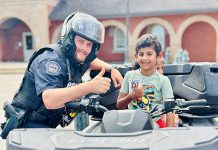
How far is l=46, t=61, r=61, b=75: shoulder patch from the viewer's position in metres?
2.18

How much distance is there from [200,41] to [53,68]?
20400mm

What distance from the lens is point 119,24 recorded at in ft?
74.7

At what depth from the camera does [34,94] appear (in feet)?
8.10

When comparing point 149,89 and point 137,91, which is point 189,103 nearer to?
point 137,91

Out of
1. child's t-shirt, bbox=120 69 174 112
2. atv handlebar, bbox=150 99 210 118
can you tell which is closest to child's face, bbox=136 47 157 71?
child's t-shirt, bbox=120 69 174 112

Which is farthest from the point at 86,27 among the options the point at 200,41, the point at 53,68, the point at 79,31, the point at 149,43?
the point at 200,41

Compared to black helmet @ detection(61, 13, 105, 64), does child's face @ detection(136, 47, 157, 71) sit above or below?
below

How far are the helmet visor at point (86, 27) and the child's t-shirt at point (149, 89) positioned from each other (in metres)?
0.46

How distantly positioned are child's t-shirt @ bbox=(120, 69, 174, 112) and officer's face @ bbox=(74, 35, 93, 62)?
41 cm

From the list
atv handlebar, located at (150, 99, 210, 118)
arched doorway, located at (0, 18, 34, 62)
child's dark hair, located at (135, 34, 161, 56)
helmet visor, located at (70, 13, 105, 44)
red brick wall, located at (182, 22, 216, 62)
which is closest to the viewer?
atv handlebar, located at (150, 99, 210, 118)

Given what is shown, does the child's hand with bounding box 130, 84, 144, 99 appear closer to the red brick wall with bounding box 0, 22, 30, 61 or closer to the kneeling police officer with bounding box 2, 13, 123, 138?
the kneeling police officer with bounding box 2, 13, 123, 138

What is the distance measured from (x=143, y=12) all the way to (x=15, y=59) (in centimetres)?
1097

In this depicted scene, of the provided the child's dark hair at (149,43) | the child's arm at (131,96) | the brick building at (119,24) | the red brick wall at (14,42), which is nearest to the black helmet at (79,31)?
the child's dark hair at (149,43)

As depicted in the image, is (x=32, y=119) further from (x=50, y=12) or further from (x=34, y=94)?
(x=50, y=12)
